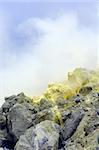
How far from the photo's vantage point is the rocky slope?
→ 174ft

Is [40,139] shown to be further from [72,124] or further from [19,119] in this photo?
[19,119]

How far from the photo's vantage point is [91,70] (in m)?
95.1

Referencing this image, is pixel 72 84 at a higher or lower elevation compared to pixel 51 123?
higher

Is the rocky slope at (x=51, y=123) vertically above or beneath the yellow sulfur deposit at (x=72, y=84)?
beneath

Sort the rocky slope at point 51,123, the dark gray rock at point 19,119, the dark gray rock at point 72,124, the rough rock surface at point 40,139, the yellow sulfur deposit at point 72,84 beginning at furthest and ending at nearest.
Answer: the yellow sulfur deposit at point 72,84 → the dark gray rock at point 19,119 → the dark gray rock at point 72,124 → the rough rock surface at point 40,139 → the rocky slope at point 51,123

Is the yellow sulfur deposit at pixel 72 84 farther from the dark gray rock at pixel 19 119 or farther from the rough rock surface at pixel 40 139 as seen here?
the rough rock surface at pixel 40 139

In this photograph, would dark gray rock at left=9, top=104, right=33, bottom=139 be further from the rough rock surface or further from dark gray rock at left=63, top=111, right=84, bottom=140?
the rough rock surface

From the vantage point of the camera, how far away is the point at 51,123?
58656 mm

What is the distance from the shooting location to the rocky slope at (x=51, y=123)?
5312 centimetres

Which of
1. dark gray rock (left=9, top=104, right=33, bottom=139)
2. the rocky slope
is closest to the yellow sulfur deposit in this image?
the rocky slope

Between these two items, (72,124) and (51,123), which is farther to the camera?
(72,124)

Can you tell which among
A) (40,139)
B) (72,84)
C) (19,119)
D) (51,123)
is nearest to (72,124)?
(51,123)

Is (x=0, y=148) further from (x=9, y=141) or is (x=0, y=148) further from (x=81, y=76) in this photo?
(x=81, y=76)

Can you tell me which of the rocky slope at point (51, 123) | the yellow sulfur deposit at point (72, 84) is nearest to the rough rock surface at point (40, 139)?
the rocky slope at point (51, 123)
